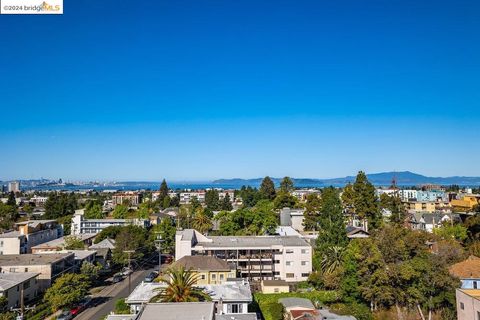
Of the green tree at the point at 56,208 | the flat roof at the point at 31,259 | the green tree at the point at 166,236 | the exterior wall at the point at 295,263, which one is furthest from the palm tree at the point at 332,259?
the green tree at the point at 56,208

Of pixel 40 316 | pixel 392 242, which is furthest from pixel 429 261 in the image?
pixel 40 316

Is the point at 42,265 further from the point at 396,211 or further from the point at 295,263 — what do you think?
the point at 396,211

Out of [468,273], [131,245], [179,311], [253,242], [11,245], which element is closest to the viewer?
[179,311]

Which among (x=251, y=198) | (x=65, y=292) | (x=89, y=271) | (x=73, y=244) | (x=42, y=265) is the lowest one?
(x=89, y=271)

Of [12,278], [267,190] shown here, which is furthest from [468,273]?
[267,190]

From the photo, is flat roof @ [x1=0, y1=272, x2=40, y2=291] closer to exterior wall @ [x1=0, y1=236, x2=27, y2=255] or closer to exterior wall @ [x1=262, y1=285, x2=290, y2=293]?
exterior wall @ [x1=0, y1=236, x2=27, y2=255]

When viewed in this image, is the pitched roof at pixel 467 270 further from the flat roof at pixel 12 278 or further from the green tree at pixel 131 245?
the flat roof at pixel 12 278
